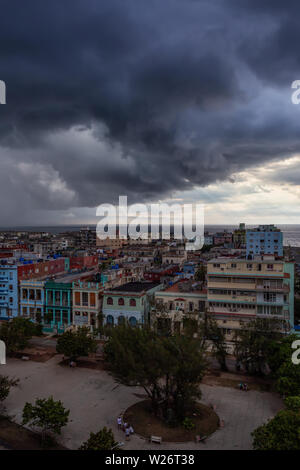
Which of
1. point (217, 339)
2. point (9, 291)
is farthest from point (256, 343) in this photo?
point (9, 291)

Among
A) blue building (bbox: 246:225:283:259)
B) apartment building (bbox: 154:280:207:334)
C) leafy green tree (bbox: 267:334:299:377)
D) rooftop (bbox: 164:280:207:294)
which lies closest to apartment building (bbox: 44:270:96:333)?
apartment building (bbox: 154:280:207:334)

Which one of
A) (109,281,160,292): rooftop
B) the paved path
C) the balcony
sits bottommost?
the paved path

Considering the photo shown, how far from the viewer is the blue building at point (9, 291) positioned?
58.3 meters

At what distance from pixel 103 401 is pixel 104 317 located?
19416 mm

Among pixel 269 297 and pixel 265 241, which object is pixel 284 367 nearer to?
pixel 269 297

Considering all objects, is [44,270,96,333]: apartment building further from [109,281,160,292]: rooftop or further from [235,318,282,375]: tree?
[235,318,282,375]: tree

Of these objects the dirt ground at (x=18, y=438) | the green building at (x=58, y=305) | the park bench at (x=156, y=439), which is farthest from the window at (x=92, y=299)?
the park bench at (x=156, y=439)

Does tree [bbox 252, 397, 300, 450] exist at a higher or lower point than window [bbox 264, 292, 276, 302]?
lower

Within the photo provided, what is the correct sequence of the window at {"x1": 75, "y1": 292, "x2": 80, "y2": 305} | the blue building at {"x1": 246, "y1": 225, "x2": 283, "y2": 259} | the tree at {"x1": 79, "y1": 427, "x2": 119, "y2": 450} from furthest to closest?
the blue building at {"x1": 246, "y1": 225, "x2": 283, "y2": 259}, the window at {"x1": 75, "y1": 292, "x2": 80, "y2": 305}, the tree at {"x1": 79, "y1": 427, "x2": 119, "y2": 450}

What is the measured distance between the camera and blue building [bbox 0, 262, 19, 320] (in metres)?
58.3

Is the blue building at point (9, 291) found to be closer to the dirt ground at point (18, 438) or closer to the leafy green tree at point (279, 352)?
the dirt ground at point (18, 438)

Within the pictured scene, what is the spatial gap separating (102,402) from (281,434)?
16.9m

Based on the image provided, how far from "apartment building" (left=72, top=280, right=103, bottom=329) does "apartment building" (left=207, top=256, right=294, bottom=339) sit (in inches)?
667
